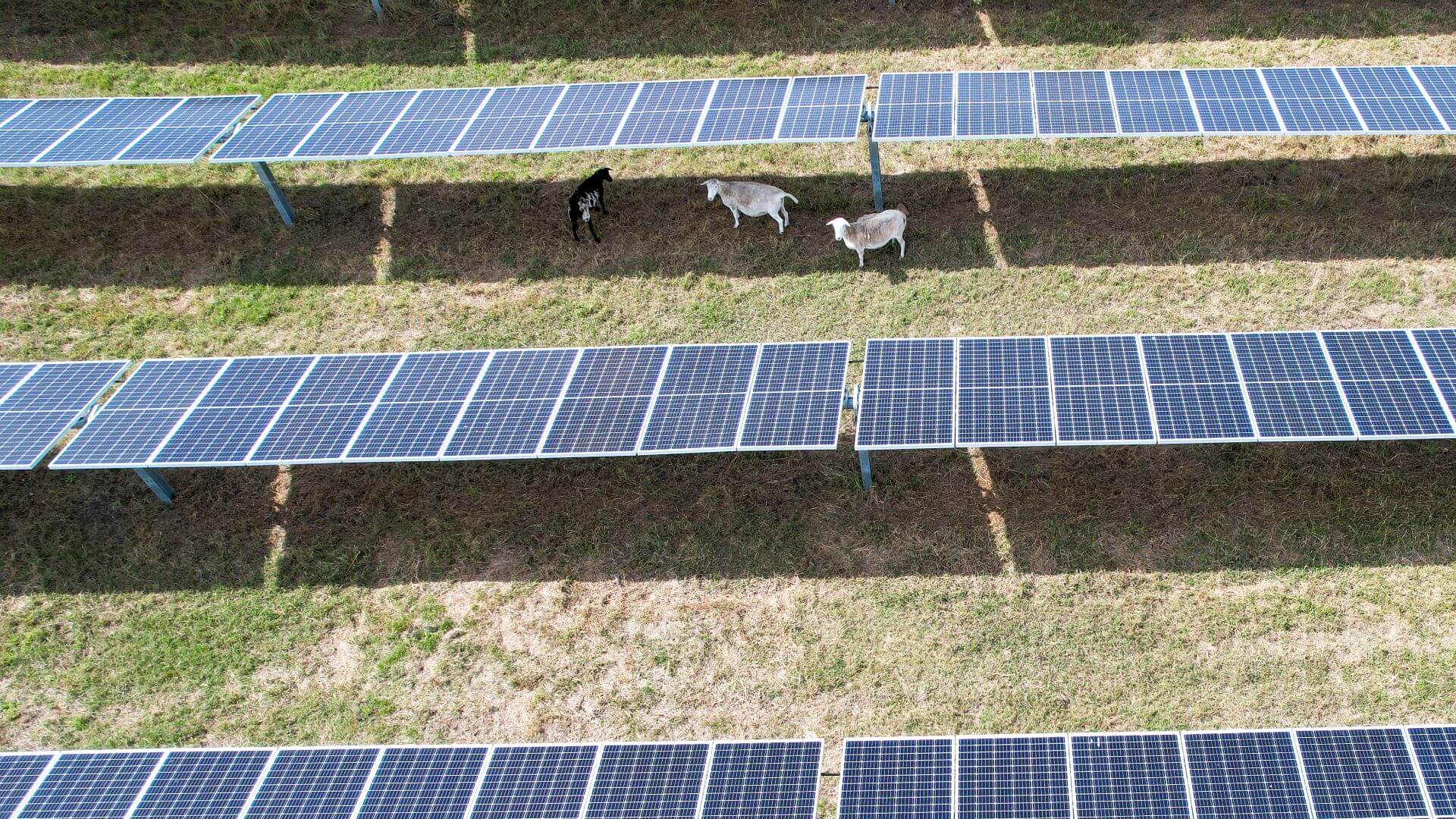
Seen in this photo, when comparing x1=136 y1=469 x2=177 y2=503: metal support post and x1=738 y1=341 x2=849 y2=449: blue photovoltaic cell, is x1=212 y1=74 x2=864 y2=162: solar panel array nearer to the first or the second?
x1=738 y1=341 x2=849 y2=449: blue photovoltaic cell

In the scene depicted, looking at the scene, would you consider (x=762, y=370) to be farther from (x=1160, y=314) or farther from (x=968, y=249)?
(x=1160, y=314)

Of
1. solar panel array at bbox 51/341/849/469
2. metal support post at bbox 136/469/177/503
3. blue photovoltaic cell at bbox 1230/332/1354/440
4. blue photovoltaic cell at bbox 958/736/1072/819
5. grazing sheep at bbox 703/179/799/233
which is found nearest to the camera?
blue photovoltaic cell at bbox 958/736/1072/819

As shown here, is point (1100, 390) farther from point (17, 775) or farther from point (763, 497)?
point (17, 775)

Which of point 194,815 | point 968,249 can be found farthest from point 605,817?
point 968,249

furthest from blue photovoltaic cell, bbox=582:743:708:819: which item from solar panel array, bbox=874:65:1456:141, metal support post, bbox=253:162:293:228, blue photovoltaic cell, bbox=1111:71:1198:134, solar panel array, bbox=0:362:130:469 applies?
metal support post, bbox=253:162:293:228

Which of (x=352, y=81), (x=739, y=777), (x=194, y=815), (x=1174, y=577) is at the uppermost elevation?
(x=352, y=81)

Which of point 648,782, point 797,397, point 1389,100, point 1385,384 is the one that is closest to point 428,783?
point 648,782
